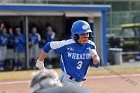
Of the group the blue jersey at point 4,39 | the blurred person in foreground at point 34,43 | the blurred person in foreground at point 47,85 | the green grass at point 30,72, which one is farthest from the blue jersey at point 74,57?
the blurred person in foreground at point 34,43

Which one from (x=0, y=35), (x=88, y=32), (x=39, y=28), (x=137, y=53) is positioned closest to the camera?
(x=88, y=32)

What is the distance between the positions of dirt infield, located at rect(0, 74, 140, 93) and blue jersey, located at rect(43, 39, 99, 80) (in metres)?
6.16

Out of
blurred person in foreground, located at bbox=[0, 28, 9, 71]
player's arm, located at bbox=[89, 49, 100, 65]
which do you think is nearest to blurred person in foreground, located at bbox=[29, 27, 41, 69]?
blurred person in foreground, located at bbox=[0, 28, 9, 71]

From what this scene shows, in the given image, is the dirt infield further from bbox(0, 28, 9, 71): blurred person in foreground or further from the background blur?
the background blur

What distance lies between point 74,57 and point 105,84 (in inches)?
337

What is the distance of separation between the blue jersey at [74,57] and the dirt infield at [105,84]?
20.2 feet

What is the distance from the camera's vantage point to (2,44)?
20094 millimetres

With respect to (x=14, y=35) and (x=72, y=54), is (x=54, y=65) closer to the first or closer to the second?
Answer: (x=14, y=35)

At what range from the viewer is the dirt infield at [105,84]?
13820 millimetres

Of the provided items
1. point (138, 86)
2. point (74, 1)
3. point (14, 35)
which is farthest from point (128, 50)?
point (138, 86)

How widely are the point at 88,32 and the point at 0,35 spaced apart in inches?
534

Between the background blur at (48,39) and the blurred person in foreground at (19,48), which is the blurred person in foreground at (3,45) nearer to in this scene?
the background blur at (48,39)

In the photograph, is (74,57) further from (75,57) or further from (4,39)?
(4,39)

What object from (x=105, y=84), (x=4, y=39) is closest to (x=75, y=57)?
(x=105, y=84)
